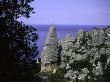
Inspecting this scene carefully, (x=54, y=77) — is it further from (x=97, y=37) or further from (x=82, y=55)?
(x=97, y=37)

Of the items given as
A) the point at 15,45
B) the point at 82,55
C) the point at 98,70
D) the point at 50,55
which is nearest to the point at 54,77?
the point at 98,70

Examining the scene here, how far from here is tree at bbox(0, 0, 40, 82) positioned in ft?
70.4

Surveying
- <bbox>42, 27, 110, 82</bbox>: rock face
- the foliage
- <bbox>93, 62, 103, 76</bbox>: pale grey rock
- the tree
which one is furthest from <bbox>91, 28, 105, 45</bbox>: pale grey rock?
the tree

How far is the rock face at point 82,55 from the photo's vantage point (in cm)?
9112

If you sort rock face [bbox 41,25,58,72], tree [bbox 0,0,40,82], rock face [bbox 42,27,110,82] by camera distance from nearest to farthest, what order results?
1. tree [bbox 0,0,40,82]
2. rock face [bbox 42,27,110,82]
3. rock face [bbox 41,25,58,72]

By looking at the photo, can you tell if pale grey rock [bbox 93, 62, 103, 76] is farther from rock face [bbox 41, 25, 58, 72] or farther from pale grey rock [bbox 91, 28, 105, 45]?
pale grey rock [bbox 91, 28, 105, 45]

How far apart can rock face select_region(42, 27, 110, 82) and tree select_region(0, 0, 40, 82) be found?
210 ft

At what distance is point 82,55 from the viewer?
341 ft

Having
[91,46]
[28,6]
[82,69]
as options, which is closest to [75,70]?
[82,69]

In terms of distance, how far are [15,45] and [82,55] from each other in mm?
82797

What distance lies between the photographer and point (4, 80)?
2125 centimetres

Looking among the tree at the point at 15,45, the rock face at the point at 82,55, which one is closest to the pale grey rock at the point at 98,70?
the rock face at the point at 82,55

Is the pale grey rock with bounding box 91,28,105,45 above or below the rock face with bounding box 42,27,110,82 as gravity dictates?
above

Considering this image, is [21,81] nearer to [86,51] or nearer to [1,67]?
[1,67]
